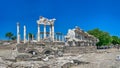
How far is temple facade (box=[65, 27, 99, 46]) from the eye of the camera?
79.2 meters

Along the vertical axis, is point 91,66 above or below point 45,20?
below

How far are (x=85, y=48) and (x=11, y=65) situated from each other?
44736 millimetres

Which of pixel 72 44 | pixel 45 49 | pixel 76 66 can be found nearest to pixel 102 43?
pixel 72 44

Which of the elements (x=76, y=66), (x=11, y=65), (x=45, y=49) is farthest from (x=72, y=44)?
(x=11, y=65)

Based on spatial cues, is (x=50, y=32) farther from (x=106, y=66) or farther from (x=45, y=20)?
(x=106, y=66)

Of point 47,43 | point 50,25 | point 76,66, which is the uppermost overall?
point 50,25

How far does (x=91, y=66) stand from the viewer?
3712 cm

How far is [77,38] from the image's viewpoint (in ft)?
276

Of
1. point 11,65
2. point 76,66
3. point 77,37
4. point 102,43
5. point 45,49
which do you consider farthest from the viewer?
point 102,43

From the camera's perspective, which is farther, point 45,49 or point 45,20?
point 45,20

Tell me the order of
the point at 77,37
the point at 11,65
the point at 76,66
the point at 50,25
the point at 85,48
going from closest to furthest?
1. the point at 11,65
2. the point at 76,66
3. the point at 85,48
4. the point at 77,37
5. the point at 50,25

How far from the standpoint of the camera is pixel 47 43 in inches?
3029

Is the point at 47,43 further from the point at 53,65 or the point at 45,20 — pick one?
the point at 53,65

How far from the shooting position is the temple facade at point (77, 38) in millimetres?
79238
